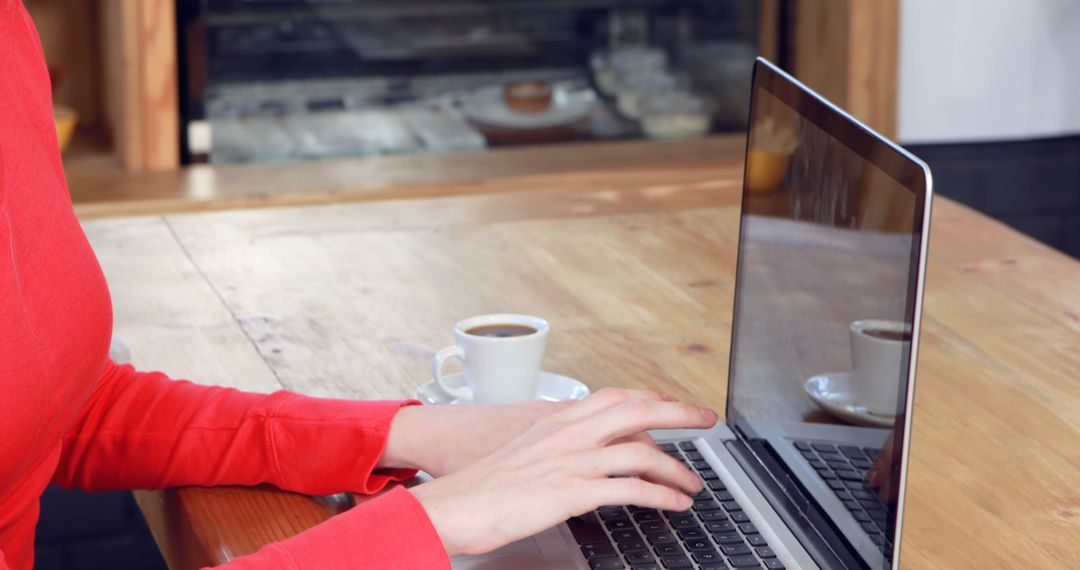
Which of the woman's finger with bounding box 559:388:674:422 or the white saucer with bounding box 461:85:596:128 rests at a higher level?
the woman's finger with bounding box 559:388:674:422

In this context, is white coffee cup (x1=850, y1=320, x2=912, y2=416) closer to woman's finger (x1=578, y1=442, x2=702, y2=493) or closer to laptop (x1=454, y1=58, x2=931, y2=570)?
laptop (x1=454, y1=58, x2=931, y2=570)

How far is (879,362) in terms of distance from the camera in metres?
0.77

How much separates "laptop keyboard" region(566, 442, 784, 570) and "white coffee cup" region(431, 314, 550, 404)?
0.20 metres

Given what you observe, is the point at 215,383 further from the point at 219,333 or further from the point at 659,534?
the point at 659,534

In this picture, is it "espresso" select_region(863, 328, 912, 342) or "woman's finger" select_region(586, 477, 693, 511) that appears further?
"woman's finger" select_region(586, 477, 693, 511)

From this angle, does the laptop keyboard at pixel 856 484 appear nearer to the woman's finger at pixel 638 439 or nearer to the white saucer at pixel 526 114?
the woman's finger at pixel 638 439

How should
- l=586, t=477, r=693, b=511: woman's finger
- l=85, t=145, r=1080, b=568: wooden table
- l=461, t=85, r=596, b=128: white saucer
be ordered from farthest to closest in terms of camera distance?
l=461, t=85, r=596, b=128: white saucer < l=85, t=145, r=1080, b=568: wooden table < l=586, t=477, r=693, b=511: woman's finger

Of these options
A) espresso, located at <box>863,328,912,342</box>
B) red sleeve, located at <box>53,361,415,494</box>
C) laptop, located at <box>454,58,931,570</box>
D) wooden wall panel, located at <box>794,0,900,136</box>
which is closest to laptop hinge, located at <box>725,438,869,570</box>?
laptop, located at <box>454,58,931,570</box>

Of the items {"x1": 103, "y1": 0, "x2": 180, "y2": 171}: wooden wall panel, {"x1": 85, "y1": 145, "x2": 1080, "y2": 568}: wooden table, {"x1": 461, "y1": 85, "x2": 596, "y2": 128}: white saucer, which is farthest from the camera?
{"x1": 461, "y1": 85, "x2": 596, "y2": 128}: white saucer

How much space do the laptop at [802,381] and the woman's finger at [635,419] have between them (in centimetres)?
5

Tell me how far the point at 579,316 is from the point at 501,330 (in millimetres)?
196

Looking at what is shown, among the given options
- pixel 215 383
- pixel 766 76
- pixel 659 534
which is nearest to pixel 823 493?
pixel 659 534

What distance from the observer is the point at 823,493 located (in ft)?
2.80

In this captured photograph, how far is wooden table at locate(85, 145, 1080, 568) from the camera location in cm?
95
